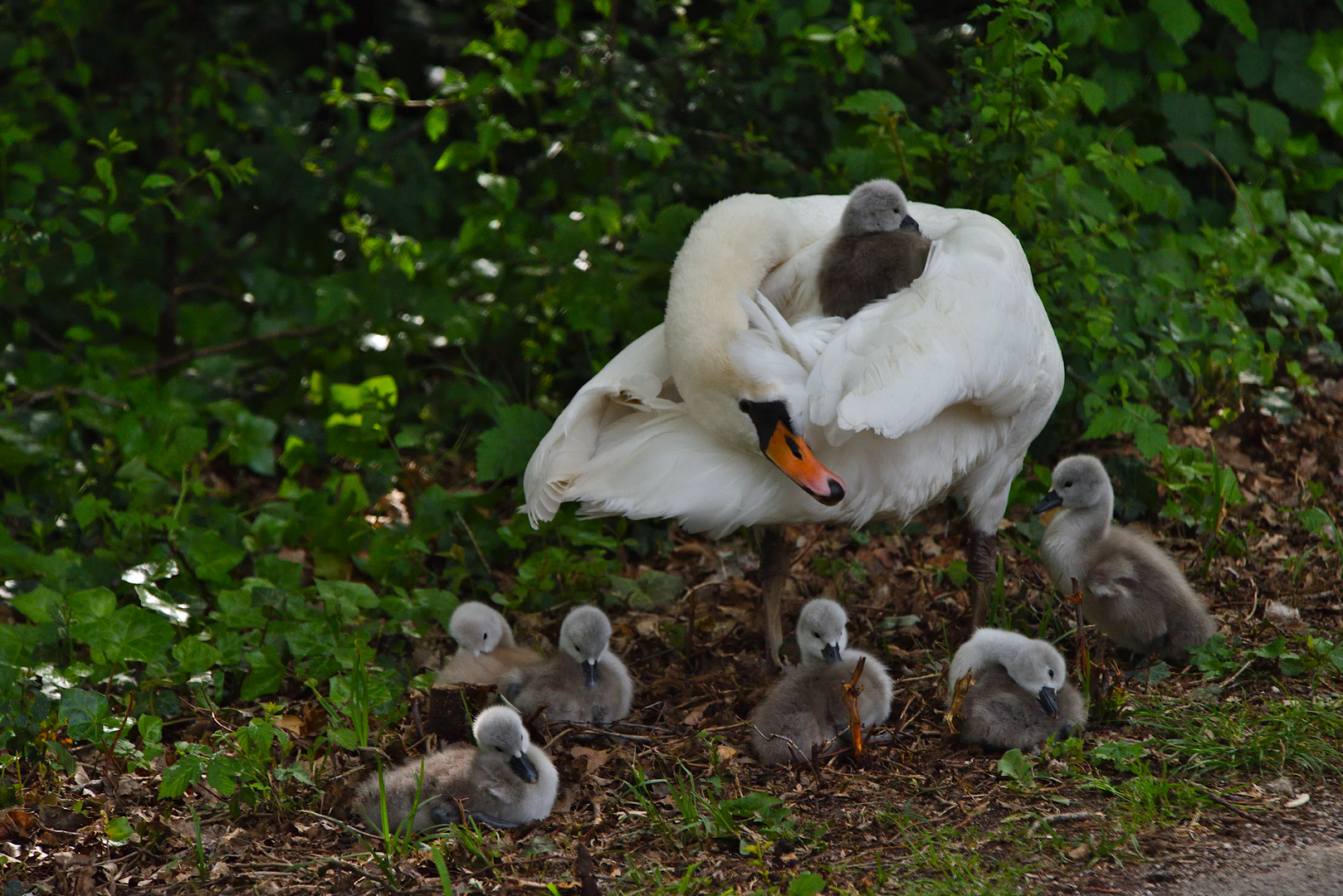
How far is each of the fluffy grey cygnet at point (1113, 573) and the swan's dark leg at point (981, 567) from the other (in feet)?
0.57

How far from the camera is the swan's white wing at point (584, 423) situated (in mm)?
3656

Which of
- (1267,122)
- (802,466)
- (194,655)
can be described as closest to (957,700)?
(802,466)

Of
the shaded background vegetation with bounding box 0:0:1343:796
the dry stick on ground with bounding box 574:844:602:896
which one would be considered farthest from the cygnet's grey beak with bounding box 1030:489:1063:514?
the dry stick on ground with bounding box 574:844:602:896

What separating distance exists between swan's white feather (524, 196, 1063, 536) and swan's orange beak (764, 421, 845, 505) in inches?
2.5

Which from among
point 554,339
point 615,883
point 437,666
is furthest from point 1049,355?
point 554,339

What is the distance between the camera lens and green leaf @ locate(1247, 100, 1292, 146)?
6125 mm

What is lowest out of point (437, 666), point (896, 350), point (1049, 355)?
point (437, 666)

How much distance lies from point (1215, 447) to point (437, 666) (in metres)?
3.44

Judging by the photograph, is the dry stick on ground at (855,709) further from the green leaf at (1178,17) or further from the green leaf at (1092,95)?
the green leaf at (1178,17)

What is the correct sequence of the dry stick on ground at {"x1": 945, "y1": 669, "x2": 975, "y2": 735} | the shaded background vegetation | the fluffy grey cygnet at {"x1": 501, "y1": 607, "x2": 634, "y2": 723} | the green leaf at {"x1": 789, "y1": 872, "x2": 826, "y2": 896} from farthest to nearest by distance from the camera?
the shaded background vegetation < the fluffy grey cygnet at {"x1": 501, "y1": 607, "x2": 634, "y2": 723} < the dry stick on ground at {"x1": 945, "y1": 669, "x2": 975, "y2": 735} < the green leaf at {"x1": 789, "y1": 872, "x2": 826, "y2": 896}

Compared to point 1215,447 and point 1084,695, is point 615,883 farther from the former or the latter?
point 1215,447

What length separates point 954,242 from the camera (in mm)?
3607

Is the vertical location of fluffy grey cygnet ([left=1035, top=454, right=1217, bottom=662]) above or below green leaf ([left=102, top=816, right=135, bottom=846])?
above

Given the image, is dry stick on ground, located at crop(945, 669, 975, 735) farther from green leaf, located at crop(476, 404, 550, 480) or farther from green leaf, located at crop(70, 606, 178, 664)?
green leaf, located at crop(70, 606, 178, 664)
